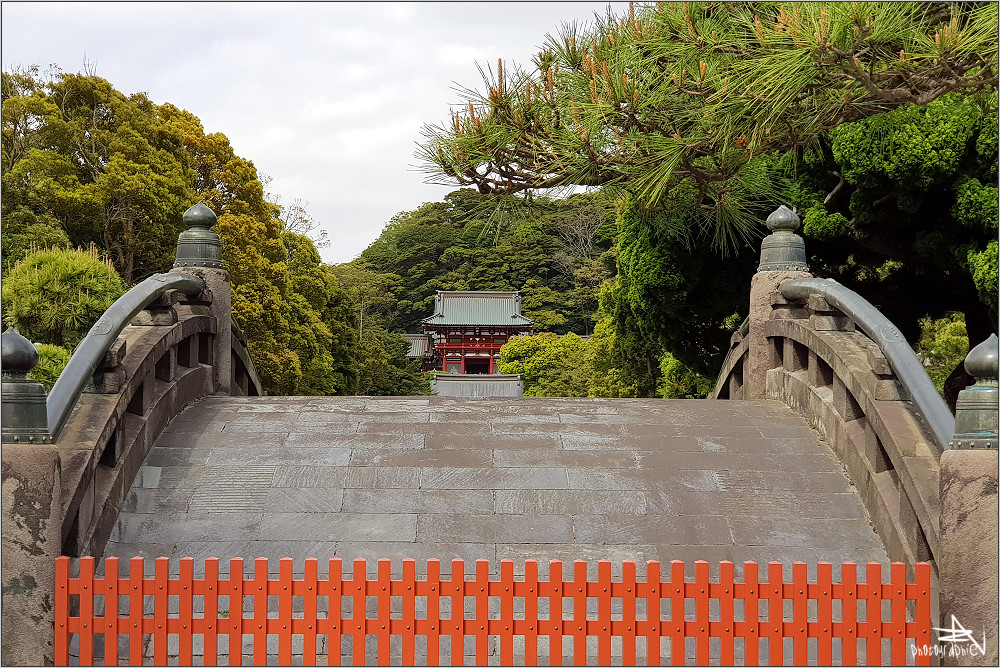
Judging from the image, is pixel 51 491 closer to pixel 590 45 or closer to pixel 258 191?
pixel 590 45

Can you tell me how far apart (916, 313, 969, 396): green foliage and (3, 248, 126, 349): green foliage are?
11.5 metres

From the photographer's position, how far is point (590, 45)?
7.66m

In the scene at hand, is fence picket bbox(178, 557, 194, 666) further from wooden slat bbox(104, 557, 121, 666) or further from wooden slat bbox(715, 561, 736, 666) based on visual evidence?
wooden slat bbox(715, 561, 736, 666)

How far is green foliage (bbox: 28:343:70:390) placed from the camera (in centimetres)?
961

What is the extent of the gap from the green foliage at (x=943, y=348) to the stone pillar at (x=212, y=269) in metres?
10.7

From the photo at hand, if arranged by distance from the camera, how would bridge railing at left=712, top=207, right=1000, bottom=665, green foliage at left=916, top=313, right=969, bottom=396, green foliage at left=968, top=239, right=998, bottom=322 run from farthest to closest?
green foliage at left=916, top=313, right=969, bottom=396
green foliage at left=968, top=239, right=998, bottom=322
bridge railing at left=712, top=207, right=1000, bottom=665

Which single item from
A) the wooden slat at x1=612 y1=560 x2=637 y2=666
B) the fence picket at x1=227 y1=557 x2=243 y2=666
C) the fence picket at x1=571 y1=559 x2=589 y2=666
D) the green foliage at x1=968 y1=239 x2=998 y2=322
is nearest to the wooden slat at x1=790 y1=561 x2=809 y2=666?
the wooden slat at x1=612 y1=560 x2=637 y2=666

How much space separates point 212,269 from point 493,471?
10.7ft

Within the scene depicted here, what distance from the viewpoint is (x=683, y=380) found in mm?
15547

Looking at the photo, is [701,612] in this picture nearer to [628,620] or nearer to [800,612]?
[628,620]

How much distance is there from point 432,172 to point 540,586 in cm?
479

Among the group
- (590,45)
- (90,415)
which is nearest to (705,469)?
(90,415)

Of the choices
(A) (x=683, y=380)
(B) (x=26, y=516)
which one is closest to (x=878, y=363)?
(B) (x=26, y=516)

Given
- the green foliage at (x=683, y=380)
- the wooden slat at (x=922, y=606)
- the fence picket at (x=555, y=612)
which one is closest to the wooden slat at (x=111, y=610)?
the fence picket at (x=555, y=612)
